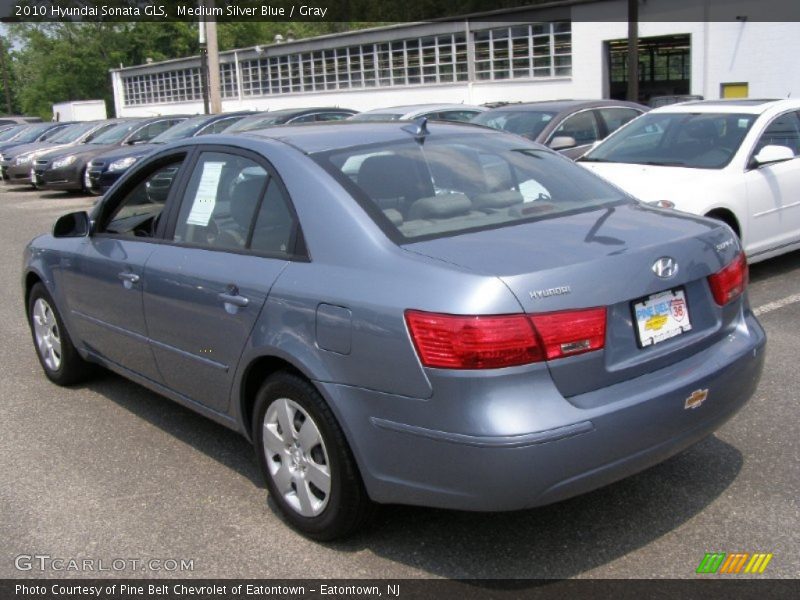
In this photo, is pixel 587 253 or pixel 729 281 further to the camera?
pixel 729 281

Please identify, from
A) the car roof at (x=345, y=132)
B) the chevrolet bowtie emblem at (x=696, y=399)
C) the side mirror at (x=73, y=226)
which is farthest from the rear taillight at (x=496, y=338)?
the side mirror at (x=73, y=226)

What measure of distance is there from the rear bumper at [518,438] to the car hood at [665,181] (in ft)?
13.1

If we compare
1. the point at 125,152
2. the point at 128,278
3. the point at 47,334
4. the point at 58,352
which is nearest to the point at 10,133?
the point at 125,152

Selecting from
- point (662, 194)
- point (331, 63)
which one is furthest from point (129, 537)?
point (331, 63)

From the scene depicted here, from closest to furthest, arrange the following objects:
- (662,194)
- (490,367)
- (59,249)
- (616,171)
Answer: (490,367) → (59,249) → (662,194) → (616,171)

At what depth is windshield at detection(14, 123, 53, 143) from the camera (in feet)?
91.0

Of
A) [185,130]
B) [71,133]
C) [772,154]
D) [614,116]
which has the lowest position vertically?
[772,154]

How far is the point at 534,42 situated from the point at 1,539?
115 ft

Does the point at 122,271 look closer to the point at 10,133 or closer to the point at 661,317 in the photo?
the point at 661,317

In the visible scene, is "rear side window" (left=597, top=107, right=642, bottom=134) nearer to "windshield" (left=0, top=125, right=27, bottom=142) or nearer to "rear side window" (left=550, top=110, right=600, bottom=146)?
"rear side window" (left=550, top=110, right=600, bottom=146)

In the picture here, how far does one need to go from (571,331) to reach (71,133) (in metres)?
23.4

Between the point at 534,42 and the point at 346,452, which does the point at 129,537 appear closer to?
the point at 346,452

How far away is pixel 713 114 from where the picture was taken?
8156mm

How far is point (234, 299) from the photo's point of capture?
3809mm
